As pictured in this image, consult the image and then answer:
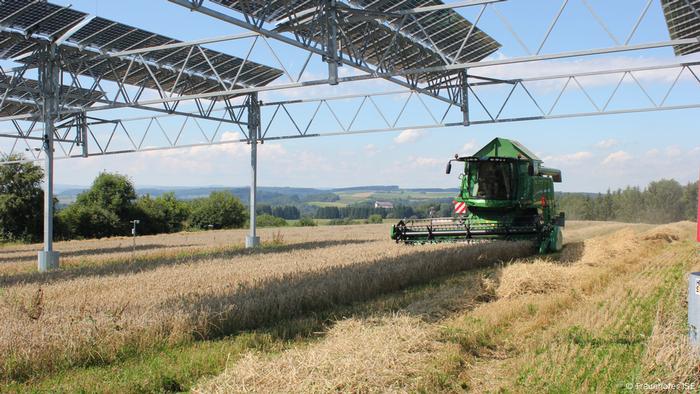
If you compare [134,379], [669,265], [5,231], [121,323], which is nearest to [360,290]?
[121,323]

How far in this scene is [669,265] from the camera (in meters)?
15.0

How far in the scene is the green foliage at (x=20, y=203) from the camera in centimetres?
3959

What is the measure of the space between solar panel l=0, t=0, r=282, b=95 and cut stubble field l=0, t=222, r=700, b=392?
6650 millimetres

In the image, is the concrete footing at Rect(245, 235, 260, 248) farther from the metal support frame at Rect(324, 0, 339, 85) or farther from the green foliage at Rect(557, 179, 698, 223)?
the green foliage at Rect(557, 179, 698, 223)

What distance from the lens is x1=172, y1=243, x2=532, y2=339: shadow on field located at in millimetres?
8508

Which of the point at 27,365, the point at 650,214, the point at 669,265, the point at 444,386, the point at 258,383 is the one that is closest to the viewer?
the point at 258,383

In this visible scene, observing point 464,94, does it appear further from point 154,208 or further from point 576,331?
point 154,208

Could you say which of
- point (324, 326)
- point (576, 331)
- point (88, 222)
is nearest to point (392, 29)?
point (324, 326)

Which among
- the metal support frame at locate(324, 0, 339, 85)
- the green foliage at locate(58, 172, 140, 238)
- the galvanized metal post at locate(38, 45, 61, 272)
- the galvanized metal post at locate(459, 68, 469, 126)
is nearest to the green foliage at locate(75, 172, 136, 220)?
the green foliage at locate(58, 172, 140, 238)

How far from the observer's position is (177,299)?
9.39 meters

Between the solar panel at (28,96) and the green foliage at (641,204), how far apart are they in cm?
3749

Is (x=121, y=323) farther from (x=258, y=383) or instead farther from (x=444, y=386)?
(x=444, y=386)

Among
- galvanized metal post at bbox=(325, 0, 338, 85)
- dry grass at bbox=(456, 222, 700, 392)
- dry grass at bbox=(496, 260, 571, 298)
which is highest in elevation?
galvanized metal post at bbox=(325, 0, 338, 85)

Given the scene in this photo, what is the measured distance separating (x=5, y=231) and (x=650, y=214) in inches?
1947
